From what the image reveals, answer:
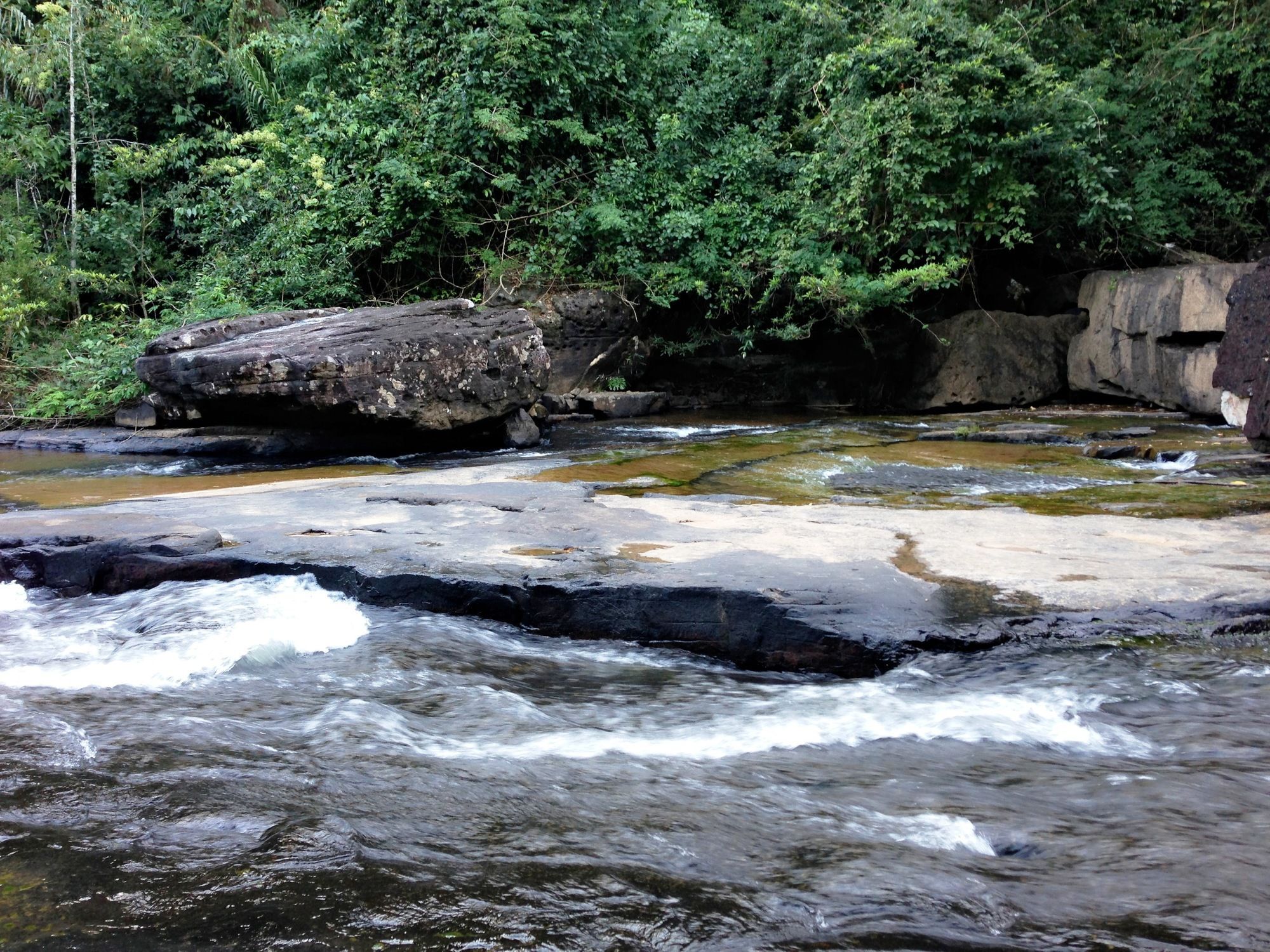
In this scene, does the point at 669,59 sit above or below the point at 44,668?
above

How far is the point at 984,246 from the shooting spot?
41.0 ft

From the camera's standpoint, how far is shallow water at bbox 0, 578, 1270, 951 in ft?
6.43

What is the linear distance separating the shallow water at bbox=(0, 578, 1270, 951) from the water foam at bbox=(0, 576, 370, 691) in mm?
19

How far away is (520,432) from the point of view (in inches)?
385

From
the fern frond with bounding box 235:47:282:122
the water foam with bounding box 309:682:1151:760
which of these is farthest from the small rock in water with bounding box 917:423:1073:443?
the fern frond with bounding box 235:47:282:122

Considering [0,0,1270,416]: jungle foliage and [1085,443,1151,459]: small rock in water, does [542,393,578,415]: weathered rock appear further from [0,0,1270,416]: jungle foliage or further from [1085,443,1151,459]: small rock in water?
[1085,443,1151,459]: small rock in water

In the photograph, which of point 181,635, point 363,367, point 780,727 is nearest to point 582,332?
point 363,367

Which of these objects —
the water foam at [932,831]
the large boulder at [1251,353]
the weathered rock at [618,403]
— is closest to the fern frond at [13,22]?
the weathered rock at [618,403]

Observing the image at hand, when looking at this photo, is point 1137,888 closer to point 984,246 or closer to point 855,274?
point 855,274

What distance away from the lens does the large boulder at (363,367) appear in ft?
27.9

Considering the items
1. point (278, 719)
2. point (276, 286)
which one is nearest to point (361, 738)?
point (278, 719)

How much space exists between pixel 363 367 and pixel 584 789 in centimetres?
656

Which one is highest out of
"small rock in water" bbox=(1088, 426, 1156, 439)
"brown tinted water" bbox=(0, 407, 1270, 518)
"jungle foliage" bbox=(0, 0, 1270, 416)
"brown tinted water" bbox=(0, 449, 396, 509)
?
"jungle foliage" bbox=(0, 0, 1270, 416)

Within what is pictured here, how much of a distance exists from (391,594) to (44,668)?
1.31 m
